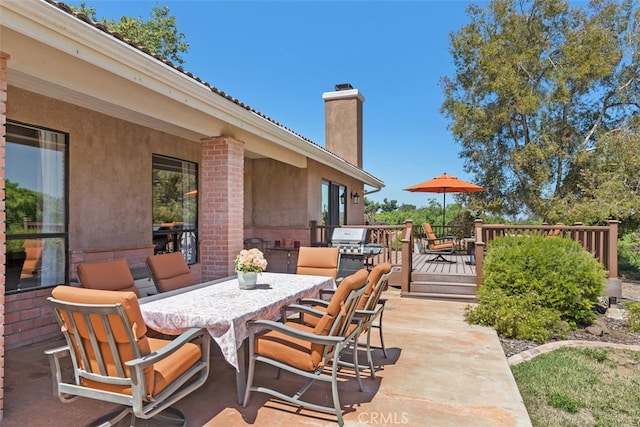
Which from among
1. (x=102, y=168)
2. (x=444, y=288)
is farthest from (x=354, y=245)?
(x=102, y=168)

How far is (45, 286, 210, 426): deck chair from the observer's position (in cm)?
237

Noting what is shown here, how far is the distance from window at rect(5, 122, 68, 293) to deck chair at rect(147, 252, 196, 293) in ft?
5.20

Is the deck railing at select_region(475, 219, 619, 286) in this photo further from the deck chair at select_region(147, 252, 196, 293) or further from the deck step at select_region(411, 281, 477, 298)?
the deck chair at select_region(147, 252, 196, 293)

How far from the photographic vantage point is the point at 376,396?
3.40 m

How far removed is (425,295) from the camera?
7895 mm

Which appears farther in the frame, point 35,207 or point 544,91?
point 544,91

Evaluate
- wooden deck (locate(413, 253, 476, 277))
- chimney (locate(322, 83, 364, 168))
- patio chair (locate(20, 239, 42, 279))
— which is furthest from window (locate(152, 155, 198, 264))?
chimney (locate(322, 83, 364, 168))

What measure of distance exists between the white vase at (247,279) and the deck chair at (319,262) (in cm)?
139

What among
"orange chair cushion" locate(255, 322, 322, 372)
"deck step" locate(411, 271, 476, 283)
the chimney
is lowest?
"deck step" locate(411, 271, 476, 283)

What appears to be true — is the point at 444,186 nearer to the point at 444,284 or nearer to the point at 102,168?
the point at 444,284

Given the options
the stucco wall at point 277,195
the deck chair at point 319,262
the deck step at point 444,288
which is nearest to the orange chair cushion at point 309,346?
the deck chair at point 319,262

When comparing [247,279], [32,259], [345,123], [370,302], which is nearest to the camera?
[370,302]

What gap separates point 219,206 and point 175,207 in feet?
6.52

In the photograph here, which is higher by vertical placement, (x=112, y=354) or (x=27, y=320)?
(x=112, y=354)
